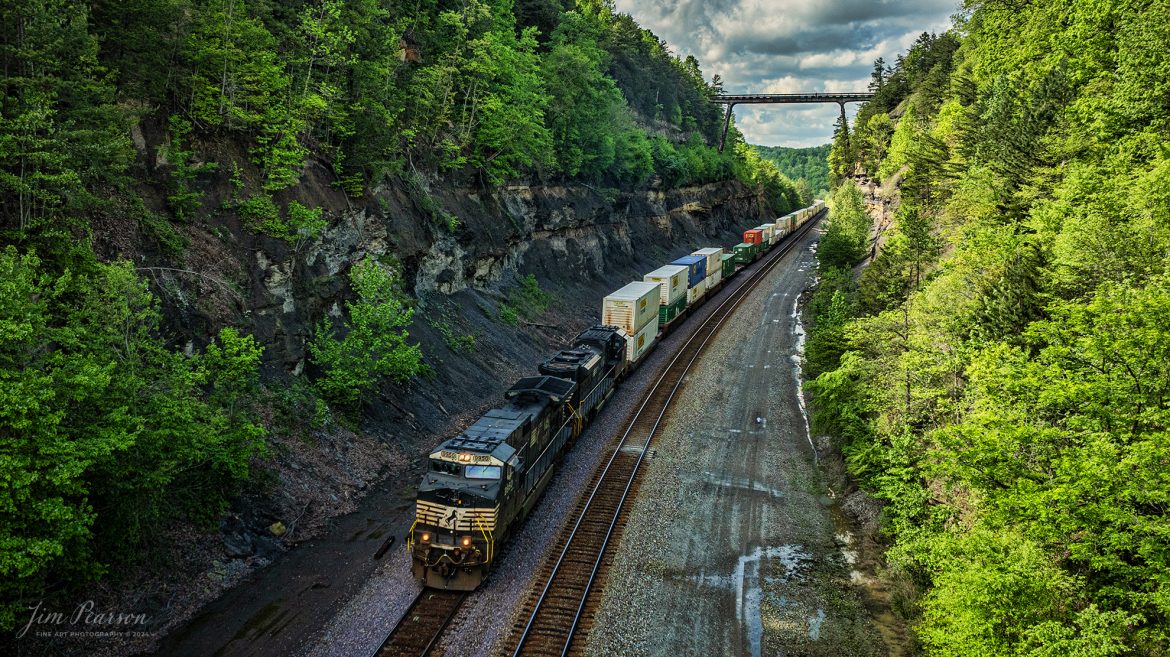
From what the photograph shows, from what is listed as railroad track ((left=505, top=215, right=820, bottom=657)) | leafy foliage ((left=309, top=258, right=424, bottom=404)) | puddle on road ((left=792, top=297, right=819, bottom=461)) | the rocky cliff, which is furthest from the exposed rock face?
puddle on road ((left=792, top=297, right=819, bottom=461))

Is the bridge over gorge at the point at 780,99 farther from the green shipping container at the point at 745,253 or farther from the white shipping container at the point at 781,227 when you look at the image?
the green shipping container at the point at 745,253

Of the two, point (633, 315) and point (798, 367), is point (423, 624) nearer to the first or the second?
point (633, 315)

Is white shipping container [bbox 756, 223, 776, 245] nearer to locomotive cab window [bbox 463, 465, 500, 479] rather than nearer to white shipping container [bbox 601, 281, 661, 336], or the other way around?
white shipping container [bbox 601, 281, 661, 336]

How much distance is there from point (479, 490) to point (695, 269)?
34684 mm

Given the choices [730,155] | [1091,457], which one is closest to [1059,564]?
[1091,457]

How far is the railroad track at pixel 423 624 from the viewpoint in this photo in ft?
44.3

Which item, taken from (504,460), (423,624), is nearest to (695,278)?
(504,460)

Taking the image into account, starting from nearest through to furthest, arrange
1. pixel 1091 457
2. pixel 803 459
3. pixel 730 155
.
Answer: pixel 1091 457 → pixel 803 459 → pixel 730 155

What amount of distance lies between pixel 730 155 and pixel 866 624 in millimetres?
95400

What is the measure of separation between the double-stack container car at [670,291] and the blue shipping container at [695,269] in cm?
141

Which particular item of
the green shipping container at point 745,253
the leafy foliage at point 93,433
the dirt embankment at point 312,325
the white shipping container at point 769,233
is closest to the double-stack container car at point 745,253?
the green shipping container at point 745,253

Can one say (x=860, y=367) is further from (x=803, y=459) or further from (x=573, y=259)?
(x=573, y=259)

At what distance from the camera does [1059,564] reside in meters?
12.6

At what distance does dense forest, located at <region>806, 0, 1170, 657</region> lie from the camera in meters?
10.8
